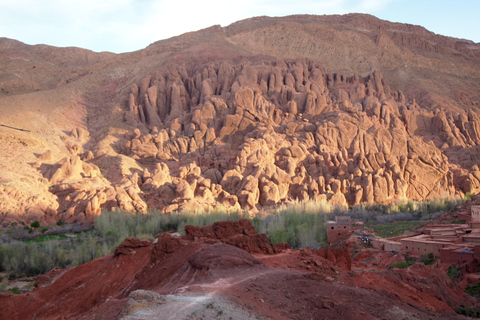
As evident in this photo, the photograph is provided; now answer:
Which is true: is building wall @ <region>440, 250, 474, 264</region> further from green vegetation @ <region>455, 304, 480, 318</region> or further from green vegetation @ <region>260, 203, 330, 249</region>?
green vegetation @ <region>260, 203, 330, 249</region>

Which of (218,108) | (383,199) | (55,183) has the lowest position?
(383,199)

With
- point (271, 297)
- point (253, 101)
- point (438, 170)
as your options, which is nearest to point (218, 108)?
point (253, 101)

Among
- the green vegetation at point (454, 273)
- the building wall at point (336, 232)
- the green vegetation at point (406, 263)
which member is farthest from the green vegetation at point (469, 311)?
the building wall at point (336, 232)

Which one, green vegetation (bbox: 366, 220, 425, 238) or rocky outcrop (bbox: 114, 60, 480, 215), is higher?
rocky outcrop (bbox: 114, 60, 480, 215)

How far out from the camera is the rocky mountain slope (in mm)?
52969

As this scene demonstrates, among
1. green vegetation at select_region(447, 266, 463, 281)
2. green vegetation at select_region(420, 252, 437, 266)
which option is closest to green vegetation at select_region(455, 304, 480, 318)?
green vegetation at select_region(447, 266, 463, 281)

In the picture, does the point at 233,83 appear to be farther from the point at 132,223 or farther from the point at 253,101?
the point at 132,223

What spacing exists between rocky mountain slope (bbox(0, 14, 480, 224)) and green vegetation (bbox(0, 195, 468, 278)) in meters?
2.23

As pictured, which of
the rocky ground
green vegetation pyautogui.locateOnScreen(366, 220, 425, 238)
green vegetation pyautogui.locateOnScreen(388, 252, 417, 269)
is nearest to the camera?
the rocky ground

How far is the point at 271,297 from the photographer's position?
1438cm

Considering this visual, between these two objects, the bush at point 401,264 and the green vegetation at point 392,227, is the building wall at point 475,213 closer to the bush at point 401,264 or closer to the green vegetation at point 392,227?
the green vegetation at point 392,227

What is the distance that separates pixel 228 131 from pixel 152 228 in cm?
2365

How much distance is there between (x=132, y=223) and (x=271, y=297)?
33471 mm

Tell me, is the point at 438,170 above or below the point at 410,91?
below
